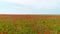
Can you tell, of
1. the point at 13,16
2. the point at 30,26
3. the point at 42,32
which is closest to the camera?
the point at 42,32

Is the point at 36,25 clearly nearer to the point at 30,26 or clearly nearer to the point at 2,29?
the point at 30,26

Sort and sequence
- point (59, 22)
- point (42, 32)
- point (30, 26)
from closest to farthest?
point (42, 32) → point (30, 26) → point (59, 22)

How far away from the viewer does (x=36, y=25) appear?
1041 centimetres

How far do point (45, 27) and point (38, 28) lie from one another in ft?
0.98

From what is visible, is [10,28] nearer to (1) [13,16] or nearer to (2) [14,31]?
A: (2) [14,31]

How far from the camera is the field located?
973cm

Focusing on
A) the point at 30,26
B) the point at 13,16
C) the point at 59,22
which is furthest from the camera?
the point at 13,16

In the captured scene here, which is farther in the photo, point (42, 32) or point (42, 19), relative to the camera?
point (42, 19)

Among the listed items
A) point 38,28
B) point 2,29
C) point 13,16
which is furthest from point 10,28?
point 13,16

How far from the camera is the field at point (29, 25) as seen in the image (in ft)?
31.9

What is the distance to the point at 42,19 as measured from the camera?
10992 mm

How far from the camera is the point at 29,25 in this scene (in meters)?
10.3

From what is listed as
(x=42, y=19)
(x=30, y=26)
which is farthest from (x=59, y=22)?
(x=30, y=26)

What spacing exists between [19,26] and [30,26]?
45 centimetres
